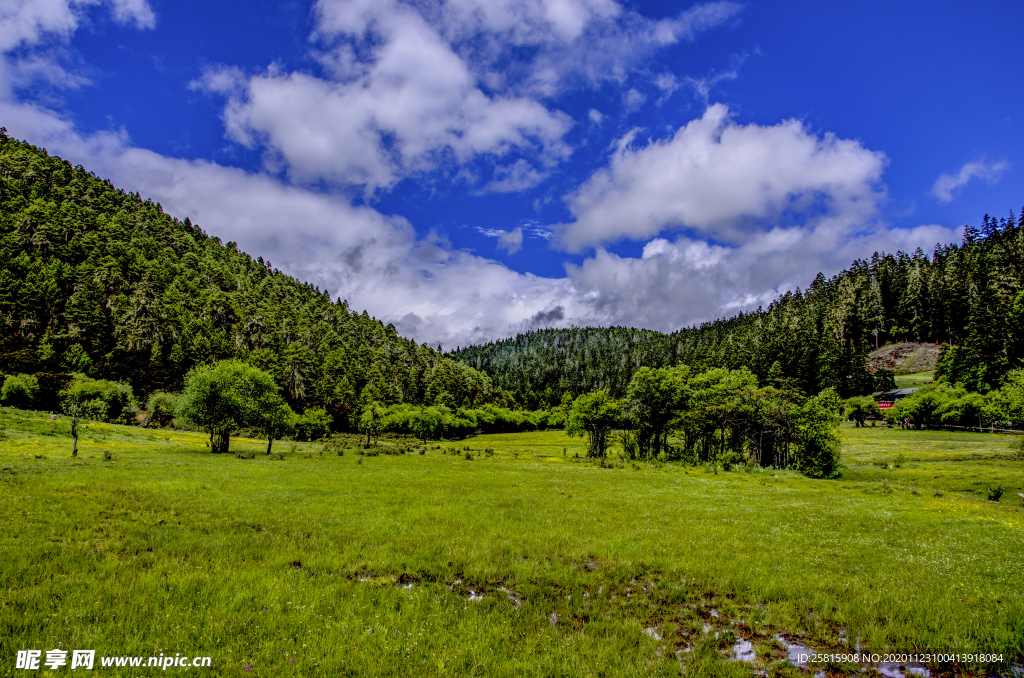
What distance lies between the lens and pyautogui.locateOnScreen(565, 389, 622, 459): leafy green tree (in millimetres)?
72250

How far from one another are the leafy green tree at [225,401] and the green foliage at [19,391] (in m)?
54.3

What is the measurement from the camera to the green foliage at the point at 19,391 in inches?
3152

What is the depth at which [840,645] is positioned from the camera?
369 inches

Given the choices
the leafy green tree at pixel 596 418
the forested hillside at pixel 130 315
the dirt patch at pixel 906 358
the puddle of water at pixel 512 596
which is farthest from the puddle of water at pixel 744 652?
A: the dirt patch at pixel 906 358

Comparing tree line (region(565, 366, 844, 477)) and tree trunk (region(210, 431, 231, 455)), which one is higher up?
tree line (region(565, 366, 844, 477))

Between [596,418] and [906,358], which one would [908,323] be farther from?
[596,418]

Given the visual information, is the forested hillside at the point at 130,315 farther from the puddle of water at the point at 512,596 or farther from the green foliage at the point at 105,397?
the puddle of water at the point at 512,596

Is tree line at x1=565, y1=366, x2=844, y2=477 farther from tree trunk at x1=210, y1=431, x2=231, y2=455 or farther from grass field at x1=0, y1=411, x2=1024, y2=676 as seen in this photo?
tree trunk at x1=210, y1=431, x2=231, y2=455

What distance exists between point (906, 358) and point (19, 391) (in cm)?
23419

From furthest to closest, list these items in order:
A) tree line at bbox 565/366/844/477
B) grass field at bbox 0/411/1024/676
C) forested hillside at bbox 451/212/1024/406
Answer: forested hillside at bbox 451/212/1024/406 → tree line at bbox 565/366/844/477 → grass field at bbox 0/411/1024/676

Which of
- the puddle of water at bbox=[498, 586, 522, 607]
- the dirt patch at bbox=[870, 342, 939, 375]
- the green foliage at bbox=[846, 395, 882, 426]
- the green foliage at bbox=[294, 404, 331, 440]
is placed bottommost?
the green foliage at bbox=[294, 404, 331, 440]

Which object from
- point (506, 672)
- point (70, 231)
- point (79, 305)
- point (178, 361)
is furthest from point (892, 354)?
point (70, 231)

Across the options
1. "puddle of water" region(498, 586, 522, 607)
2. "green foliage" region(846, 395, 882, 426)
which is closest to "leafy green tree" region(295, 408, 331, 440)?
"puddle of water" region(498, 586, 522, 607)

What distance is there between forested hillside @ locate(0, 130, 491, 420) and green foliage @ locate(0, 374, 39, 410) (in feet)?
12.7
